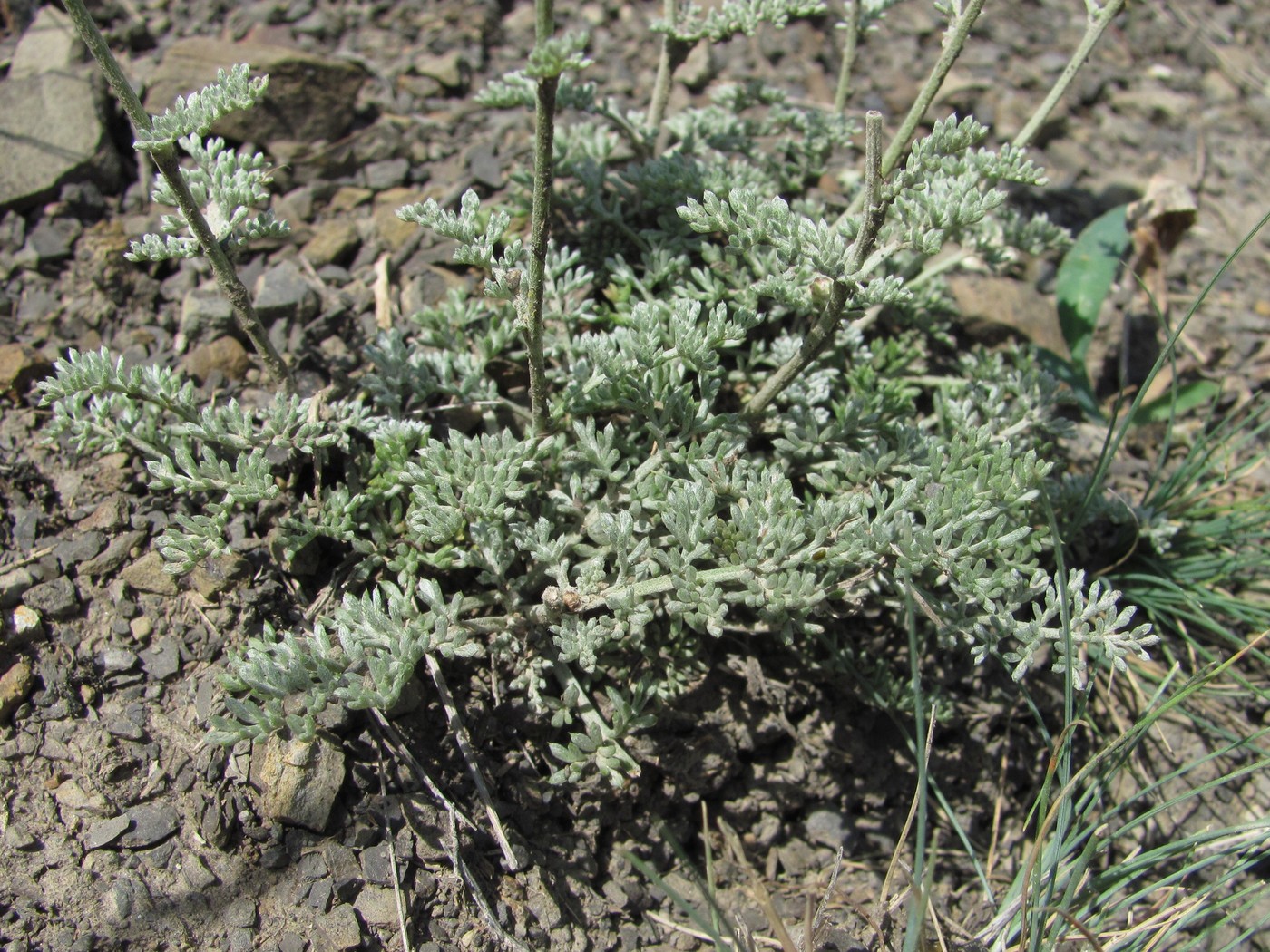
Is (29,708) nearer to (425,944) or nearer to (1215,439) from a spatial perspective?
(425,944)

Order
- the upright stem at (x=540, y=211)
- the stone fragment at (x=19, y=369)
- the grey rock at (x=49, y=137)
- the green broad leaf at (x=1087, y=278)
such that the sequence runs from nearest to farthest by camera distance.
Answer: the upright stem at (x=540, y=211) < the stone fragment at (x=19, y=369) < the grey rock at (x=49, y=137) < the green broad leaf at (x=1087, y=278)

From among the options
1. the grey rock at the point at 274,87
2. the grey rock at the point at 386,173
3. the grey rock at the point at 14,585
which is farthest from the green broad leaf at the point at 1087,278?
the grey rock at the point at 14,585

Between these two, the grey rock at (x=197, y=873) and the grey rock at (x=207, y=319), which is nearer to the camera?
the grey rock at (x=197, y=873)

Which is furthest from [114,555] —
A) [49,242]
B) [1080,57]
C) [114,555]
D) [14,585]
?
[1080,57]

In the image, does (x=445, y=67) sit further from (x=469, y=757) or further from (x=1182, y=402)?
(x=1182, y=402)

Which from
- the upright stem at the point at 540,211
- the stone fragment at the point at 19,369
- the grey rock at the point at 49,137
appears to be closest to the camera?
the upright stem at the point at 540,211

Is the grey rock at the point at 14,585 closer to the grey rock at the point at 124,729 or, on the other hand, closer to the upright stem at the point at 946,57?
the grey rock at the point at 124,729
